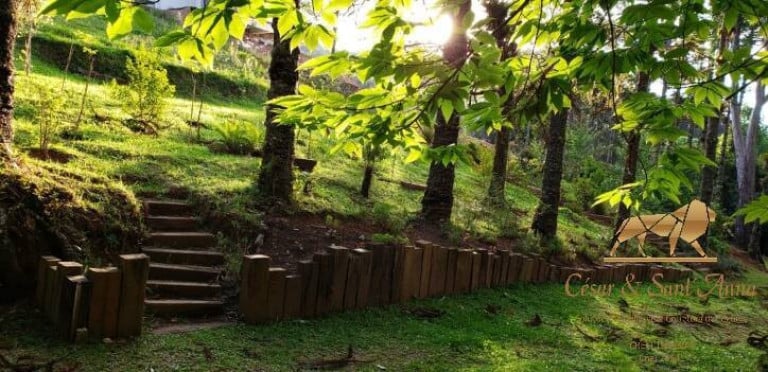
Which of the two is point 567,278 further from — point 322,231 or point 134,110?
point 134,110

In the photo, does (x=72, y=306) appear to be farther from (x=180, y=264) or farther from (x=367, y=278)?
(x=367, y=278)

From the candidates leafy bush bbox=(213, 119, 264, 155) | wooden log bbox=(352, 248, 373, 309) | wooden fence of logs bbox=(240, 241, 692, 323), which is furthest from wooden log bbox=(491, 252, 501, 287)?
leafy bush bbox=(213, 119, 264, 155)

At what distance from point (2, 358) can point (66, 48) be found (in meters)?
15.7

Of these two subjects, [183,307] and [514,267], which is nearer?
[183,307]

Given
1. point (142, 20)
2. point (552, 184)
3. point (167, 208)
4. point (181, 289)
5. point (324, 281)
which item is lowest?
point (181, 289)

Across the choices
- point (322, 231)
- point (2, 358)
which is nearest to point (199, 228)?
point (322, 231)

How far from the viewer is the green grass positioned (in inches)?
147

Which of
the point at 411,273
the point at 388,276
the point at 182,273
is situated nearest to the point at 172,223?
the point at 182,273

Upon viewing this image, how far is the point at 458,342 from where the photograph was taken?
482 cm

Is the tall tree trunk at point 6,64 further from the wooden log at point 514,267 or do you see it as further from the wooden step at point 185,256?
the wooden log at point 514,267

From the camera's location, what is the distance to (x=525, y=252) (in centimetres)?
862

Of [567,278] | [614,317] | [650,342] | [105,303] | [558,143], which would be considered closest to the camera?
[105,303]

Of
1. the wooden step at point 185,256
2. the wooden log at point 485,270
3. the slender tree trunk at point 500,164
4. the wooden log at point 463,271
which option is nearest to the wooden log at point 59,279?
the wooden step at point 185,256

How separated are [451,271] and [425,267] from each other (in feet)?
1.61
